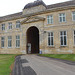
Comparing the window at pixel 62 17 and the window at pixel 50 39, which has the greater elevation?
the window at pixel 62 17

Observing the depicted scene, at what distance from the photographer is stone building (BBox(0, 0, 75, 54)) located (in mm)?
22966

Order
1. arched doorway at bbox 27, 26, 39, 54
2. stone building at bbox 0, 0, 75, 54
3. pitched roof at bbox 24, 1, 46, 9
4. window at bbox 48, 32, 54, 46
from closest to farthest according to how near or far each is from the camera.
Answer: stone building at bbox 0, 0, 75, 54
window at bbox 48, 32, 54, 46
pitched roof at bbox 24, 1, 46, 9
arched doorway at bbox 27, 26, 39, 54

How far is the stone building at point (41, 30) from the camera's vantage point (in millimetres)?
22966

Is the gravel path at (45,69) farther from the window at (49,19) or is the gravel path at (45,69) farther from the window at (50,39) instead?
the window at (49,19)

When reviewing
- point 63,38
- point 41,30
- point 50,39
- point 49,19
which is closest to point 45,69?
point 63,38

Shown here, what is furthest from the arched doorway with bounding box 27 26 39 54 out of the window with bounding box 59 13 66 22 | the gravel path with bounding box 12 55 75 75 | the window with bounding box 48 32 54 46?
the gravel path with bounding box 12 55 75 75

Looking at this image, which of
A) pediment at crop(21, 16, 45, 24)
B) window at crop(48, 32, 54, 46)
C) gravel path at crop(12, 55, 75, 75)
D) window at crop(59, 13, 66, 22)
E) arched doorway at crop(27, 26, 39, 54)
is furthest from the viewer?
arched doorway at crop(27, 26, 39, 54)

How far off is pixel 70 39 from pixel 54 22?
18.0ft

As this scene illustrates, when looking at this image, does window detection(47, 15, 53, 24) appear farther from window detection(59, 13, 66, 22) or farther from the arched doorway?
the arched doorway

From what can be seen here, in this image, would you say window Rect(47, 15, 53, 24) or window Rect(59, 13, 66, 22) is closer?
window Rect(59, 13, 66, 22)

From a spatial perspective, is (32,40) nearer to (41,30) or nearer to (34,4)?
(41,30)

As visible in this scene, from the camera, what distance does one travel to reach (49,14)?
25.5 m

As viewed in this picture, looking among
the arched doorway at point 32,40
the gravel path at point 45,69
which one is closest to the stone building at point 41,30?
the arched doorway at point 32,40

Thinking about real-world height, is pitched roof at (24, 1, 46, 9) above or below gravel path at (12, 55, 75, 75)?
above
